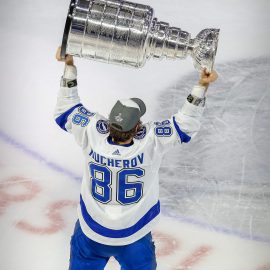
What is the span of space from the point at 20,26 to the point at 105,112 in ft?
3.01

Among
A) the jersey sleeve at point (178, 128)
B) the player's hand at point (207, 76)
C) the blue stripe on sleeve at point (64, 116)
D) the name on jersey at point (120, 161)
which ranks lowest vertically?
the name on jersey at point (120, 161)

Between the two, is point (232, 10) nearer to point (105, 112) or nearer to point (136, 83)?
point (136, 83)

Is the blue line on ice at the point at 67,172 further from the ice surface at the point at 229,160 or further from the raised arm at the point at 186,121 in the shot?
the raised arm at the point at 186,121

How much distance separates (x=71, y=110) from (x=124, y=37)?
1.24 feet

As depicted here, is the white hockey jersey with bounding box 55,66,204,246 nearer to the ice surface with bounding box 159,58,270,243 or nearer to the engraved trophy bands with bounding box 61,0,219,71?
the engraved trophy bands with bounding box 61,0,219,71

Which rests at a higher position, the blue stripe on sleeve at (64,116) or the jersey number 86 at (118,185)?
the blue stripe on sleeve at (64,116)

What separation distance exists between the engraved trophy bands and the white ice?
1.12 meters

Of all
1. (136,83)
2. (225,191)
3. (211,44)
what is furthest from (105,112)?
(211,44)

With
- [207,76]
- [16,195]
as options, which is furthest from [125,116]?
[16,195]

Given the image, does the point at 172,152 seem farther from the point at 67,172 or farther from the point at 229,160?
the point at 67,172

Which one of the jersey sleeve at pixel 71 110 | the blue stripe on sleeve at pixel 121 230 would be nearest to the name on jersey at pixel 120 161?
the jersey sleeve at pixel 71 110

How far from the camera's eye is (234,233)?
Result: 297 centimetres

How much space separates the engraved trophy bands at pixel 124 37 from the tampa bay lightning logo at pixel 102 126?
25 cm

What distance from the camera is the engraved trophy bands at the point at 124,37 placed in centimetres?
201
